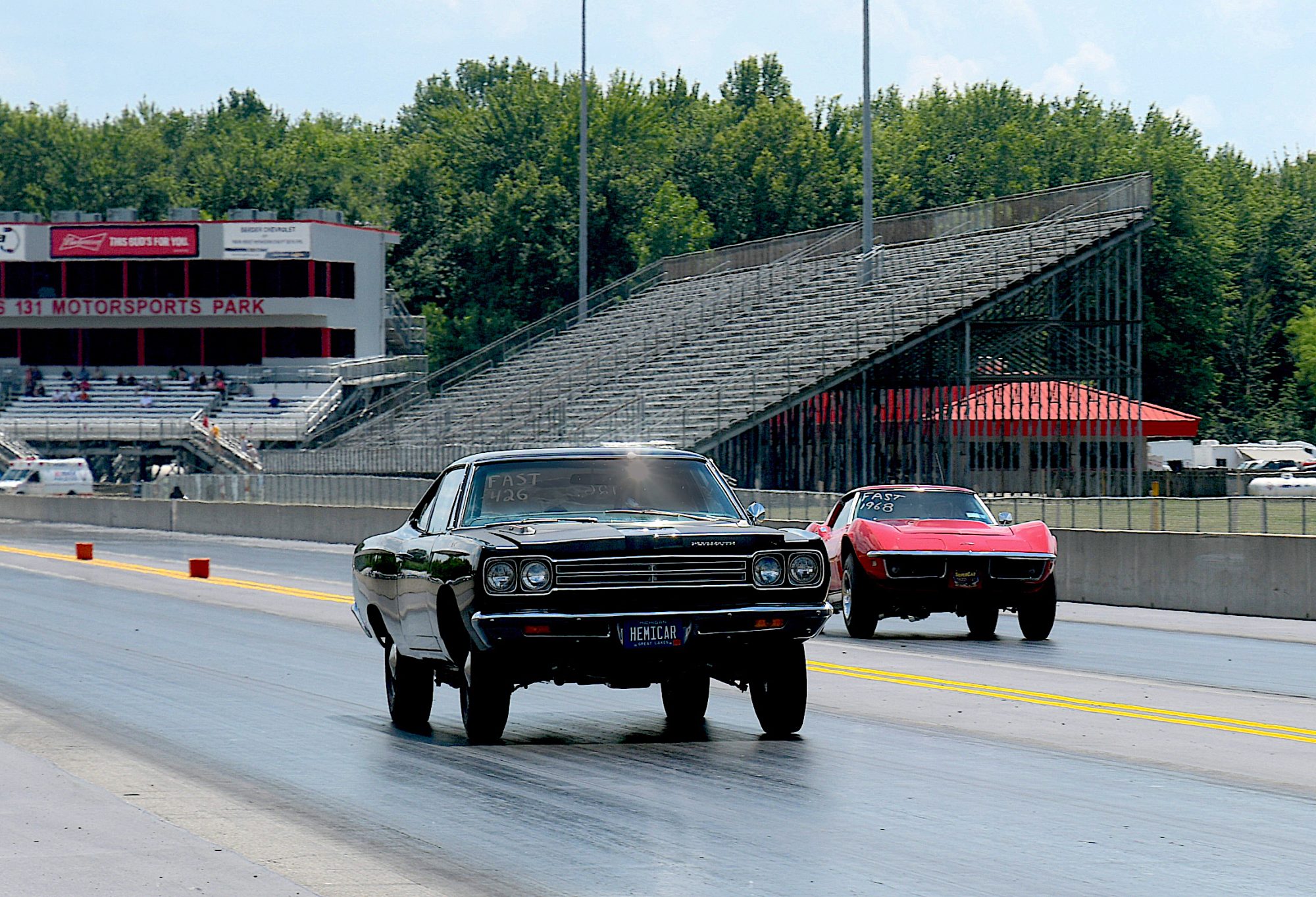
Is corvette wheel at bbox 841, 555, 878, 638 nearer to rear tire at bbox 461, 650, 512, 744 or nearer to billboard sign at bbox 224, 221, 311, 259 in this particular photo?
rear tire at bbox 461, 650, 512, 744

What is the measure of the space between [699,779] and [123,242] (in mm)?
86034

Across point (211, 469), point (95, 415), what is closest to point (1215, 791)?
point (211, 469)

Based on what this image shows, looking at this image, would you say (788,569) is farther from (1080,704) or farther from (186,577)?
(186,577)

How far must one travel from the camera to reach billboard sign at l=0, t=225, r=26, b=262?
93.3 m

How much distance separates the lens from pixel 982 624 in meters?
22.0

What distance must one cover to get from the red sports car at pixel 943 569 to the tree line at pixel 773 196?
76.1 metres

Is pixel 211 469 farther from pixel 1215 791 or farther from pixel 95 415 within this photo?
pixel 1215 791

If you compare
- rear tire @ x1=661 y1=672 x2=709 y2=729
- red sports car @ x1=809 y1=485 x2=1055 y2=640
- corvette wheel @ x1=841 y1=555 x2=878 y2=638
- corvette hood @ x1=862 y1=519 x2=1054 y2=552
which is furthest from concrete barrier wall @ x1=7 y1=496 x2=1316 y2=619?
rear tire @ x1=661 y1=672 x2=709 y2=729

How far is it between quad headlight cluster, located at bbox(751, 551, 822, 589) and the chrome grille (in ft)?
0.64

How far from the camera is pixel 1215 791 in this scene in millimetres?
10508

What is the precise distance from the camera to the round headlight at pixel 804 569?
39.7ft

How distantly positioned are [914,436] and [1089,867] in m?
48.3

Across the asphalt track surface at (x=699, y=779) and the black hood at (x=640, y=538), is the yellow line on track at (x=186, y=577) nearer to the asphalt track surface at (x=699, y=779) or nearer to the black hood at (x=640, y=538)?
the asphalt track surface at (x=699, y=779)

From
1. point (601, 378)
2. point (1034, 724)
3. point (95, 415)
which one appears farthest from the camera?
point (95, 415)
